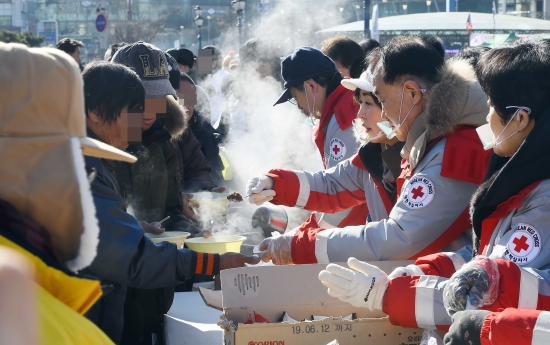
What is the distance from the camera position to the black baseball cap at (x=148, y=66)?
148 inches

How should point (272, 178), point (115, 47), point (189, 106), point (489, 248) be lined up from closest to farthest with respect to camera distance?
1. point (489, 248)
2. point (272, 178)
3. point (115, 47)
4. point (189, 106)

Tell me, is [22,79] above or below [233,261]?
above

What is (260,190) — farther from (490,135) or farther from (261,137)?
(261,137)

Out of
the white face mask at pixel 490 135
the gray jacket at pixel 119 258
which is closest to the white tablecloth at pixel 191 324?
the gray jacket at pixel 119 258

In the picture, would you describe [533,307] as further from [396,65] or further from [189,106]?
[189,106]

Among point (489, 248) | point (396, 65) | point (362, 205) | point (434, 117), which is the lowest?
point (362, 205)

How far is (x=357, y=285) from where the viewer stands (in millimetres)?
2215

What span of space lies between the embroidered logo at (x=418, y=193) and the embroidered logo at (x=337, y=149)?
1.33m

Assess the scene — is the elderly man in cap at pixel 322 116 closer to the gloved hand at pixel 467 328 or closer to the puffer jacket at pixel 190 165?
the puffer jacket at pixel 190 165

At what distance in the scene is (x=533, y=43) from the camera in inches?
85.4

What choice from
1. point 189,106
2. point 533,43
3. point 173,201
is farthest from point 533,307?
point 189,106

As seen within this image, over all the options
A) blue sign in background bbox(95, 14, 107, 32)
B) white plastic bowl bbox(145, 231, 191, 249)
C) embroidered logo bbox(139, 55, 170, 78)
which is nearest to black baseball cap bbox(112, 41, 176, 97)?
embroidered logo bbox(139, 55, 170, 78)

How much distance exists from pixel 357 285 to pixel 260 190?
132cm

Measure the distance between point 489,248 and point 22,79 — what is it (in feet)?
5.14
